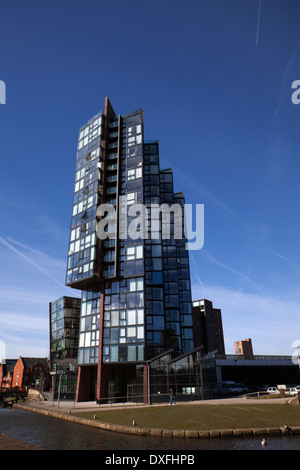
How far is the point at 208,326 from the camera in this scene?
107m

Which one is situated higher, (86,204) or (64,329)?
(86,204)

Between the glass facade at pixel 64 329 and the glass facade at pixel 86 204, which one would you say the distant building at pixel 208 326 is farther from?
the glass facade at pixel 86 204

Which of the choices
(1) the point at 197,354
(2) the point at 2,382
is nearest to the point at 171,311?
(1) the point at 197,354

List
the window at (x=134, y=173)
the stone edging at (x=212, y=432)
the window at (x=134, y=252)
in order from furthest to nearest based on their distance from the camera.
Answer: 1. the window at (x=134, y=173)
2. the window at (x=134, y=252)
3. the stone edging at (x=212, y=432)

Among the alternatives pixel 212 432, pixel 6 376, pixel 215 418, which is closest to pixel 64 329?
pixel 215 418

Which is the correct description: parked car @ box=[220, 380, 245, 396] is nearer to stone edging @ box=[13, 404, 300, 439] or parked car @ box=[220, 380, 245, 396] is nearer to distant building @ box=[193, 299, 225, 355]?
distant building @ box=[193, 299, 225, 355]

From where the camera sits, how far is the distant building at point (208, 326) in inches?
4008

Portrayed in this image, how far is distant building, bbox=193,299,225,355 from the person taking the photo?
10181cm

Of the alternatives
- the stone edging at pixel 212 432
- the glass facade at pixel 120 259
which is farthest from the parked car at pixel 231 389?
the stone edging at pixel 212 432

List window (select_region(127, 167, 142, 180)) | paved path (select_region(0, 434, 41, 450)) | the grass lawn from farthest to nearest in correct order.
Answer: window (select_region(127, 167, 142, 180)) → the grass lawn → paved path (select_region(0, 434, 41, 450))

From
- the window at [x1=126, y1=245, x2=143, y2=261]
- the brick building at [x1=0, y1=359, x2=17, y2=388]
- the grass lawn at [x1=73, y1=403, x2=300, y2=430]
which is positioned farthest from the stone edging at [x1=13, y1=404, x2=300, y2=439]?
the brick building at [x1=0, y1=359, x2=17, y2=388]

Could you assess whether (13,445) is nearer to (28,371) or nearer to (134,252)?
(134,252)

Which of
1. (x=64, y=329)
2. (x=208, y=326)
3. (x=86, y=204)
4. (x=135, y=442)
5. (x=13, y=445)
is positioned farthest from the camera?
(x=208, y=326)

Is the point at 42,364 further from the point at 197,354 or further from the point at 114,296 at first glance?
the point at 197,354
